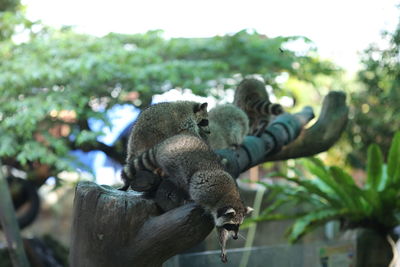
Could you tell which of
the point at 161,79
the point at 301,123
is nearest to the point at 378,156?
the point at 301,123

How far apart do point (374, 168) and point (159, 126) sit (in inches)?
135

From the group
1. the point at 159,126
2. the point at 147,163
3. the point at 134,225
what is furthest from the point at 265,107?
the point at 134,225

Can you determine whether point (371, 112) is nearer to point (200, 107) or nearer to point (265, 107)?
point (265, 107)

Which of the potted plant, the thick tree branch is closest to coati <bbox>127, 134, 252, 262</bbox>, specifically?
the thick tree branch

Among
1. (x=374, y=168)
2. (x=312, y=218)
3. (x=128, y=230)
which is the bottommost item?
(x=312, y=218)

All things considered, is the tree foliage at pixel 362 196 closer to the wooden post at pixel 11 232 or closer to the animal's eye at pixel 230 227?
the wooden post at pixel 11 232

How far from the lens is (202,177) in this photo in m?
2.08

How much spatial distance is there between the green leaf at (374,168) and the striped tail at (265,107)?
4.88 feet

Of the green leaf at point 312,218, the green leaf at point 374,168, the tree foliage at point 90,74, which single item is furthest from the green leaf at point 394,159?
the tree foliage at point 90,74

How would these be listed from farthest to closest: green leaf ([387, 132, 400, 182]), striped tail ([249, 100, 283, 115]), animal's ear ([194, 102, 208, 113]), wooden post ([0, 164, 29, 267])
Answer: green leaf ([387, 132, 400, 182])
wooden post ([0, 164, 29, 267])
striped tail ([249, 100, 283, 115])
animal's ear ([194, 102, 208, 113])

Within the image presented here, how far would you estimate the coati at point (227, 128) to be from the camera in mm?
3812

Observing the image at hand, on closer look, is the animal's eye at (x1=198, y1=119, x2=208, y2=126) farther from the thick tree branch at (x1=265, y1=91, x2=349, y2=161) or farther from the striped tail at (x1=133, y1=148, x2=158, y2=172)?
the thick tree branch at (x1=265, y1=91, x2=349, y2=161)

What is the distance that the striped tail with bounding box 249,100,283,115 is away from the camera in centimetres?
431

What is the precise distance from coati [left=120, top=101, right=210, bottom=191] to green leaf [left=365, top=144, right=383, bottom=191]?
2.98 meters
